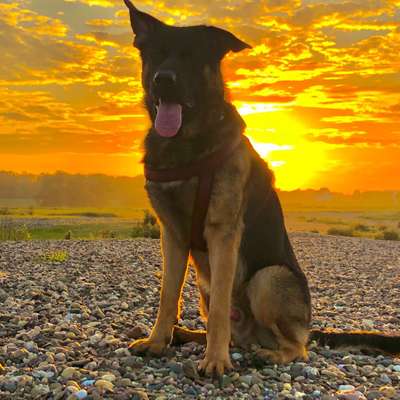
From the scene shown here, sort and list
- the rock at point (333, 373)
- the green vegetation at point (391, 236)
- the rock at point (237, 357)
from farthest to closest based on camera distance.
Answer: the green vegetation at point (391, 236) → the rock at point (237, 357) → the rock at point (333, 373)

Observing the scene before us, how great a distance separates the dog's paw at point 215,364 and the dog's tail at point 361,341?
1.74m

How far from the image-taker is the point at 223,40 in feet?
17.4

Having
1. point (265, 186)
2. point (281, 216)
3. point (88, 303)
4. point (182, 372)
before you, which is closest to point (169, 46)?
point (265, 186)

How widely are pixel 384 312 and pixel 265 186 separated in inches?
207

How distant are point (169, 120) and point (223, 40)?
2.93 ft

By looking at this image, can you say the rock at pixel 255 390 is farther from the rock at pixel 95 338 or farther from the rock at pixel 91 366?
the rock at pixel 95 338

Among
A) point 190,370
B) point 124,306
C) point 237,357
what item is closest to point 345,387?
point 237,357

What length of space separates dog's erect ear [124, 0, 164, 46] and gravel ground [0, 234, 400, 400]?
3.07 meters

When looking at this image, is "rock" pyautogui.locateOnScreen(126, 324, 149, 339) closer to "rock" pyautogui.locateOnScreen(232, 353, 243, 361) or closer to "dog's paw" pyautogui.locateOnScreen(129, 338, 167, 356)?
"dog's paw" pyautogui.locateOnScreen(129, 338, 167, 356)

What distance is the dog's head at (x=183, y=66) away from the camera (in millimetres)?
5094

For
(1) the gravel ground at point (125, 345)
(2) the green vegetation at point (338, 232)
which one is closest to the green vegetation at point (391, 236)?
(2) the green vegetation at point (338, 232)

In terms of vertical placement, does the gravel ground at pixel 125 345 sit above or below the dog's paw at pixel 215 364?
below

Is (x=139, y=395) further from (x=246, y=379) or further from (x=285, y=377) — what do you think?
(x=285, y=377)

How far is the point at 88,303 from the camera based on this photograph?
834cm
